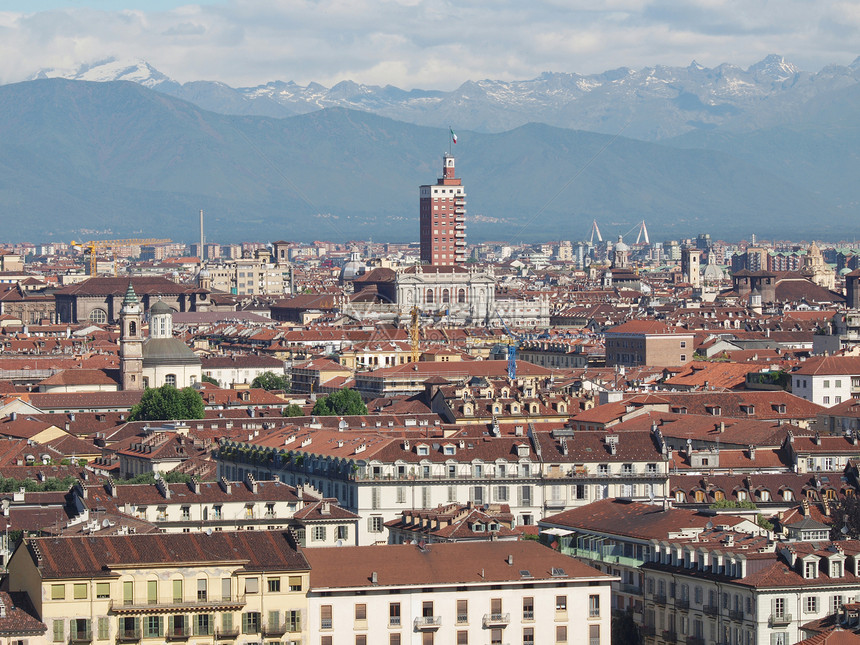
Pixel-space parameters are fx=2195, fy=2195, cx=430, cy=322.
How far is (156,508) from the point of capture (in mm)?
59906

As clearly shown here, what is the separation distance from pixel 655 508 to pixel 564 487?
11337 millimetres

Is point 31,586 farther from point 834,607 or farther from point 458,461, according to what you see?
point 458,461

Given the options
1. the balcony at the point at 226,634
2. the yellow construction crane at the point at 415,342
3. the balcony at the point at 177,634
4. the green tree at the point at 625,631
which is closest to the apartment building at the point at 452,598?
the balcony at the point at 226,634

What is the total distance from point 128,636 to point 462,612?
701 cm

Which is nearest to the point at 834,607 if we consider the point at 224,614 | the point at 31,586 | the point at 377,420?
the point at 224,614

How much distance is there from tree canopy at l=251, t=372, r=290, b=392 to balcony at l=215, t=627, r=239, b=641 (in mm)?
84048

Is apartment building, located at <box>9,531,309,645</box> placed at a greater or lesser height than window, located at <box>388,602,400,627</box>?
greater

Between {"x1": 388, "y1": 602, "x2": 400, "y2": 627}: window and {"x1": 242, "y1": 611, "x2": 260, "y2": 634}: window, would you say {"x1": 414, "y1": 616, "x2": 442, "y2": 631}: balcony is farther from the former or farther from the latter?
{"x1": 242, "y1": 611, "x2": 260, "y2": 634}: window

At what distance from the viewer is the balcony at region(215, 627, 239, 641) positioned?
141ft

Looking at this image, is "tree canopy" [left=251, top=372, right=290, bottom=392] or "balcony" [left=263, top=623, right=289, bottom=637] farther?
"tree canopy" [left=251, top=372, right=290, bottom=392]

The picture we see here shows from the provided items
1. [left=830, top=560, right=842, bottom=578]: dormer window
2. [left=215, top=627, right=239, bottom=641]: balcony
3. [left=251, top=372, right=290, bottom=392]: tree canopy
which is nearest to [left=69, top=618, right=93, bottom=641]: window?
[left=215, top=627, right=239, bottom=641]: balcony

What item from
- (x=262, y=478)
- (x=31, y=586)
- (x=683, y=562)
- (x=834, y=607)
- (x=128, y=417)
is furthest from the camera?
(x=128, y=417)

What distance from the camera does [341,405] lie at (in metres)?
100

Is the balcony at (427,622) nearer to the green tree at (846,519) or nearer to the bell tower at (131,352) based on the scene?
the green tree at (846,519)
